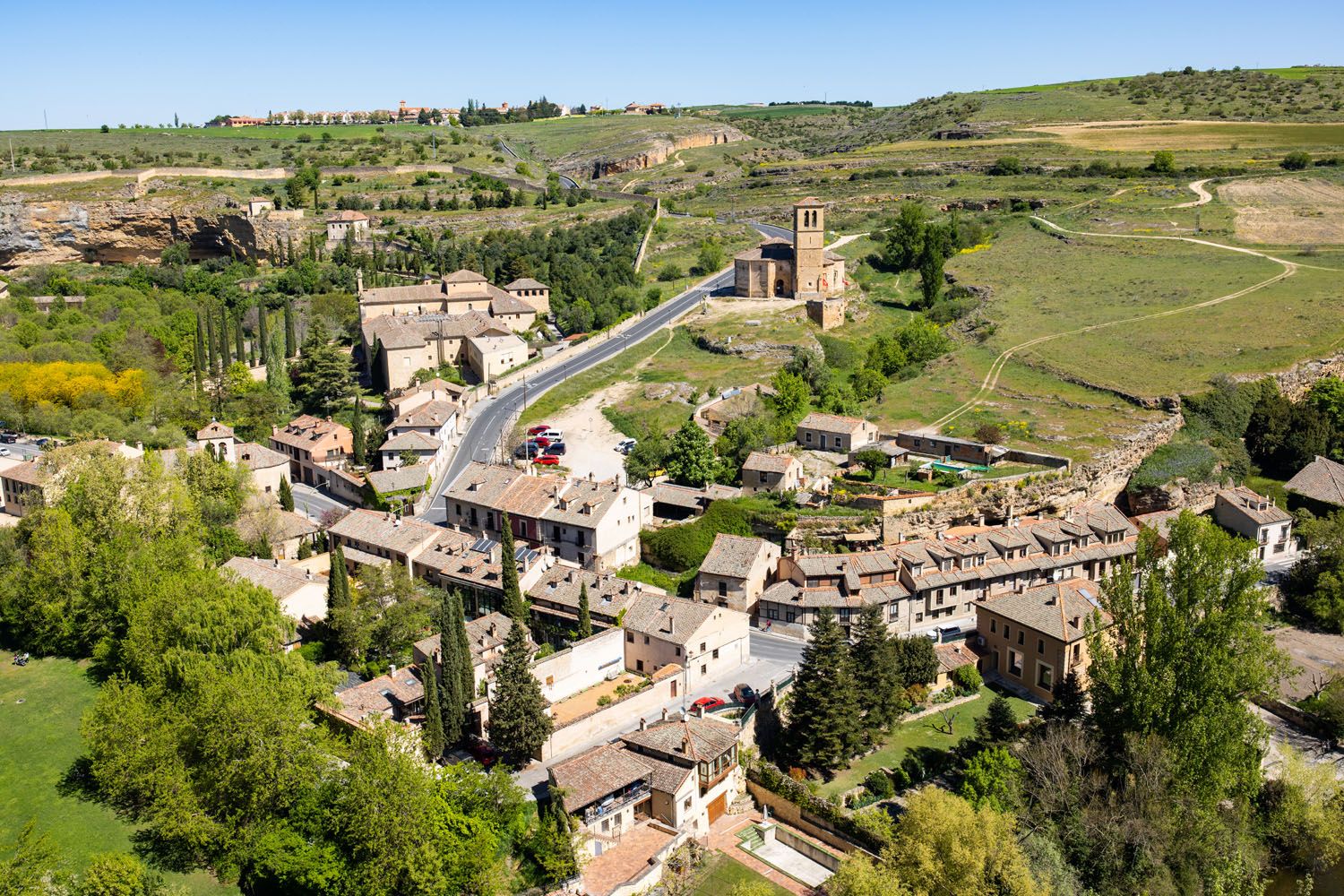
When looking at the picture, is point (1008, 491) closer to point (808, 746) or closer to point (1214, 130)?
point (808, 746)

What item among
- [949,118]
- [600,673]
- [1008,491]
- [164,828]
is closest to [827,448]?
[1008,491]

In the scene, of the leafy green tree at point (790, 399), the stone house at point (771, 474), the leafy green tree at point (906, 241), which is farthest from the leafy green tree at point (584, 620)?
the leafy green tree at point (906, 241)

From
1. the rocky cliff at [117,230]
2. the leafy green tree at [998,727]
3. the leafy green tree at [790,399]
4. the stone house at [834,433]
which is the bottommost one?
the leafy green tree at [998,727]

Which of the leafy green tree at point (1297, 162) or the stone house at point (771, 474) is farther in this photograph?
the leafy green tree at point (1297, 162)

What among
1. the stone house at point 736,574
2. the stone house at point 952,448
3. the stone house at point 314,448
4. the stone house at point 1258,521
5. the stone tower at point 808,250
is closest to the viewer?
the stone house at point 736,574

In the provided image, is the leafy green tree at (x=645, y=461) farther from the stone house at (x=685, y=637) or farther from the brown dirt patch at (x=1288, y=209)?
the brown dirt patch at (x=1288, y=209)

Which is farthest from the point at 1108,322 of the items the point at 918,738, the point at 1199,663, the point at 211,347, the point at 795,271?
the point at 211,347
